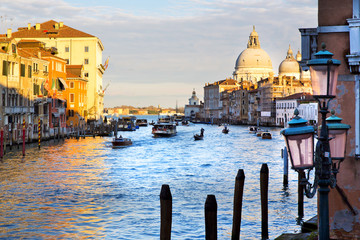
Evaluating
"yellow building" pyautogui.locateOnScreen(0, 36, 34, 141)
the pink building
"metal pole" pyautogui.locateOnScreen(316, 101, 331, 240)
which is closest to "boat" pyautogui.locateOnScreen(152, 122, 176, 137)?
"yellow building" pyautogui.locateOnScreen(0, 36, 34, 141)

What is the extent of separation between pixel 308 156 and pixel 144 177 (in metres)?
19.5

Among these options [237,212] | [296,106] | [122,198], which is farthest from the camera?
[296,106]

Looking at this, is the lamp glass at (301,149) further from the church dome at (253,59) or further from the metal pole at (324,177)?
the church dome at (253,59)

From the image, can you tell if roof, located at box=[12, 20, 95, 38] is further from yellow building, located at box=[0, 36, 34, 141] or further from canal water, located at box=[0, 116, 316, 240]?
canal water, located at box=[0, 116, 316, 240]

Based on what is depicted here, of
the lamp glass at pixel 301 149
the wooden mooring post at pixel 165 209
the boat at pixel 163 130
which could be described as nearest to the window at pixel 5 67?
the boat at pixel 163 130

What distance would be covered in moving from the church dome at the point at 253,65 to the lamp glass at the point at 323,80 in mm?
169073

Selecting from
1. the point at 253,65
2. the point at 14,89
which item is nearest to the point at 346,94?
the point at 14,89

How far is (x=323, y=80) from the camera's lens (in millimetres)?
5570

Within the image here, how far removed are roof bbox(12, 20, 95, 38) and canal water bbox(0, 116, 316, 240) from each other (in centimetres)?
4873

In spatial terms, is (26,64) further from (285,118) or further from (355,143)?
(285,118)

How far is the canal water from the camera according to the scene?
1356 cm

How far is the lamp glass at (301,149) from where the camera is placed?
543 cm

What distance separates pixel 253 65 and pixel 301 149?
174 m

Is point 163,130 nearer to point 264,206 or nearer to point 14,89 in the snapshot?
point 14,89
